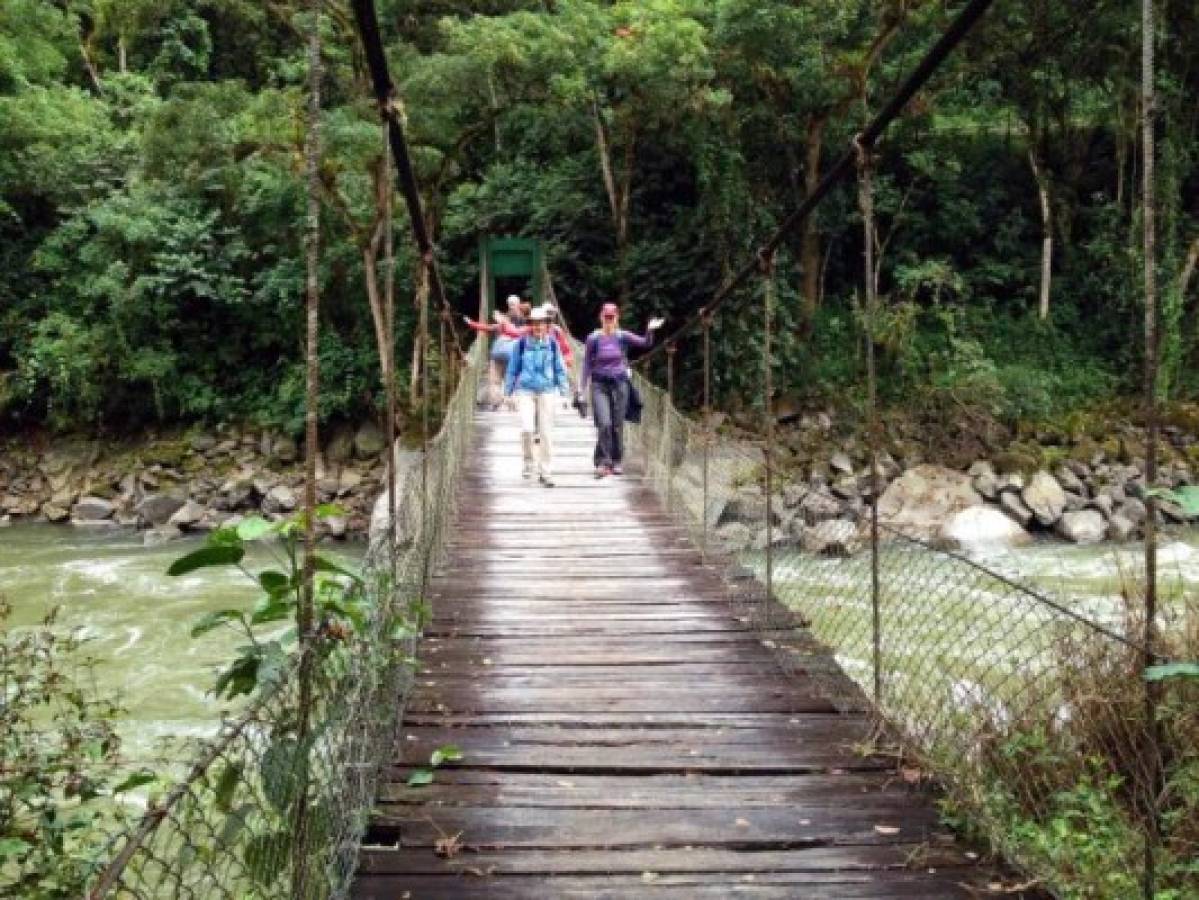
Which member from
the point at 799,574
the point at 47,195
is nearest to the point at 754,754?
the point at 799,574

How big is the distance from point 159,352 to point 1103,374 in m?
10.6

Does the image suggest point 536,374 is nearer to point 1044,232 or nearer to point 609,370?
point 609,370

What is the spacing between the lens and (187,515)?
1050cm

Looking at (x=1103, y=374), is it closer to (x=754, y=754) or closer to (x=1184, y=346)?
(x=1184, y=346)

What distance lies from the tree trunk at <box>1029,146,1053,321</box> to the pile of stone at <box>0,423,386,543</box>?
25.1 ft

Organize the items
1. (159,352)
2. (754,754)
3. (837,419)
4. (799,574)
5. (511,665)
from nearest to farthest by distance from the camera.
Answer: (754,754), (511,665), (799,574), (837,419), (159,352)

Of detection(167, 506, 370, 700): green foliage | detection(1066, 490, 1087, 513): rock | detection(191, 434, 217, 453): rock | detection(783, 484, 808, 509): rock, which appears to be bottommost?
detection(1066, 490, 1087, 513): rock

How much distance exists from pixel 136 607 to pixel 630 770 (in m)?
6.06

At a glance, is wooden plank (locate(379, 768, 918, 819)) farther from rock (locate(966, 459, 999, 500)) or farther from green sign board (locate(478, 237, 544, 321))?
green sign board (locate(478, 237, 544, 321))

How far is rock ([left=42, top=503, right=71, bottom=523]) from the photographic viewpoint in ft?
36.5

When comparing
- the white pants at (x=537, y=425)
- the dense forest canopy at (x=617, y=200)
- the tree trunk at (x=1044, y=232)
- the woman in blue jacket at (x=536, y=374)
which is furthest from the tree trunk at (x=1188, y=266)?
the woman in blue jacket at (x=536, y=374)

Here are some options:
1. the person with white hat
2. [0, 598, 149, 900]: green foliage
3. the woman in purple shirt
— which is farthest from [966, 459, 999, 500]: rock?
[0, 598, 149, 900]: green foliage

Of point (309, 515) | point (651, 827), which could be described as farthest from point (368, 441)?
point (309, 515)

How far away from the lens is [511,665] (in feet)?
9.48
